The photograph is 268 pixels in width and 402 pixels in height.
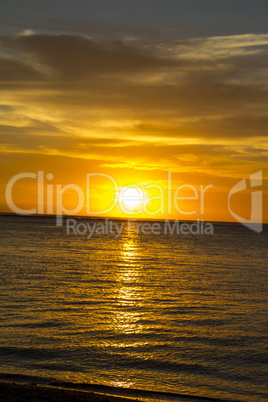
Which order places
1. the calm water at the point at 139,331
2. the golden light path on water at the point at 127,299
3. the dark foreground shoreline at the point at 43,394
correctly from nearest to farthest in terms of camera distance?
the dark foreground shoreline at the point at 43,394
the calm water at the point at 139,331
the golden light path on water at the point at 127,299

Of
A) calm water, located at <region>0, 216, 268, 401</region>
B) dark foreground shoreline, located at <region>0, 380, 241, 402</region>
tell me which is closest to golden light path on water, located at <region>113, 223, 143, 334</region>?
calm water, located at <region>0, 216, 268, 401</region>

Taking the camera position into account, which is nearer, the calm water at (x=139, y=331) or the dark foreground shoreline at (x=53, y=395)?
the dark foreground shoreline at (x=53, y=395)

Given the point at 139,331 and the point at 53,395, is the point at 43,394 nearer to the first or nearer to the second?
the point at 53,395

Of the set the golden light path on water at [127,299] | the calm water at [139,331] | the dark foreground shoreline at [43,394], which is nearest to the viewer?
the dark foreground shoreline at [43,394]

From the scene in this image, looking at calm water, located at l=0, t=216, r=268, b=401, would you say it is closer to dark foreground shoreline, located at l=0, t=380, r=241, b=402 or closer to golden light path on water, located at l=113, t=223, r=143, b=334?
golden light path on water, located at l=113, t=223, r=143, b=334

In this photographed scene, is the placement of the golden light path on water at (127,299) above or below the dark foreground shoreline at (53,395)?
below

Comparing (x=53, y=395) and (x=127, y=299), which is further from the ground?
(x=53, y=395)

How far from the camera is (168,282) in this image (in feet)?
103

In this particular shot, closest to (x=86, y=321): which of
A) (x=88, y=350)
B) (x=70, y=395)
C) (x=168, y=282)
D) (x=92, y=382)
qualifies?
(x=88, y=350)

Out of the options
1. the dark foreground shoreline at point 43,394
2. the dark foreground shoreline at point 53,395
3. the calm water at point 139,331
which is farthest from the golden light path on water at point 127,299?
the dark foreground shoreline at point 43,394

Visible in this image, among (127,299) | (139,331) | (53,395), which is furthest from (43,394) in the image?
(127,299)

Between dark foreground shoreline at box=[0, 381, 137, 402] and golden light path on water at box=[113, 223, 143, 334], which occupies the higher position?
dark foreground shoreline at box=[0, 381, 137, 402]

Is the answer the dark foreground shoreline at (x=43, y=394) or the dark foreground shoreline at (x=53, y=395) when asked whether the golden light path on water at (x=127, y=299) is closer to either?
the dark foreground shoreline at (x=53, y=395)

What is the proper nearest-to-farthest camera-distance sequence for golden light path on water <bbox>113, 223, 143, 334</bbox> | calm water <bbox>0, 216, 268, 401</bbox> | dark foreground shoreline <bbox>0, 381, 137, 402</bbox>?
dark foreground shoreline <bbox>0, 381, 137, 402</bbox>
calm water <bbox>0, 216, 268, 401</bbox>
golden light path on water <bbox>113, 223, 143, 334</bbox>
